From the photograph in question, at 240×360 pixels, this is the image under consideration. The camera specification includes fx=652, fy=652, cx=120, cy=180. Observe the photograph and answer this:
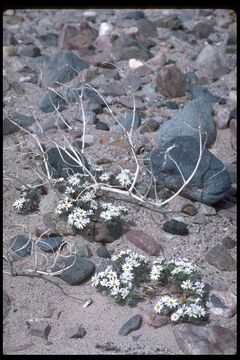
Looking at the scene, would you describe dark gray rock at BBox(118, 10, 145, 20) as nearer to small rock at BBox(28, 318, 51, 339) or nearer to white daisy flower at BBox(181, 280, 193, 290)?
white daisy flower at BBox(181, 280, 193, 290)

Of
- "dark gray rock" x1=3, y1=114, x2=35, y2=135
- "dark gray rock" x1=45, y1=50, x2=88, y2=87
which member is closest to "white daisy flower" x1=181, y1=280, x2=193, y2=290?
"dark gray rock" x1=3, y1=114, x2=35, y2=135

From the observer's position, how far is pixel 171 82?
23.0ft

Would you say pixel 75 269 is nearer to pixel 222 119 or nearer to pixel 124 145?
pixel 124 145

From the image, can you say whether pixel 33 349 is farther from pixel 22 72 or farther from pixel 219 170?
pixel 22 72

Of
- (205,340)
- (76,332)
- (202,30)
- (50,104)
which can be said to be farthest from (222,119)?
(76,332)

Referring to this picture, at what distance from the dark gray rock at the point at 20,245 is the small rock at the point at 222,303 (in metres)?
1.40

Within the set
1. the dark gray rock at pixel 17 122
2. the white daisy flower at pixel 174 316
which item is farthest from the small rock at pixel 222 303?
the dark gray rock at pixel 17 122

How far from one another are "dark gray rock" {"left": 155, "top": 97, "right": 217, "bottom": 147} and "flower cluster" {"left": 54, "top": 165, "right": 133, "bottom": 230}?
0.98 metres

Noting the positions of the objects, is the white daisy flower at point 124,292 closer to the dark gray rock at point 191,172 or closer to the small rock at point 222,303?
the small rock at point 222,303

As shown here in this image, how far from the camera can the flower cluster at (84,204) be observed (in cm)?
496

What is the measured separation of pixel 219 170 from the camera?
5.45 m

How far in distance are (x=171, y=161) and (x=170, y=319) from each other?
5.40 ft

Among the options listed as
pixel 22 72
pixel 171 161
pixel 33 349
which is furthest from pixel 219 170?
pixel 22 72

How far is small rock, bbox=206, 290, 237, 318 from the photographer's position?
439 centimetres
